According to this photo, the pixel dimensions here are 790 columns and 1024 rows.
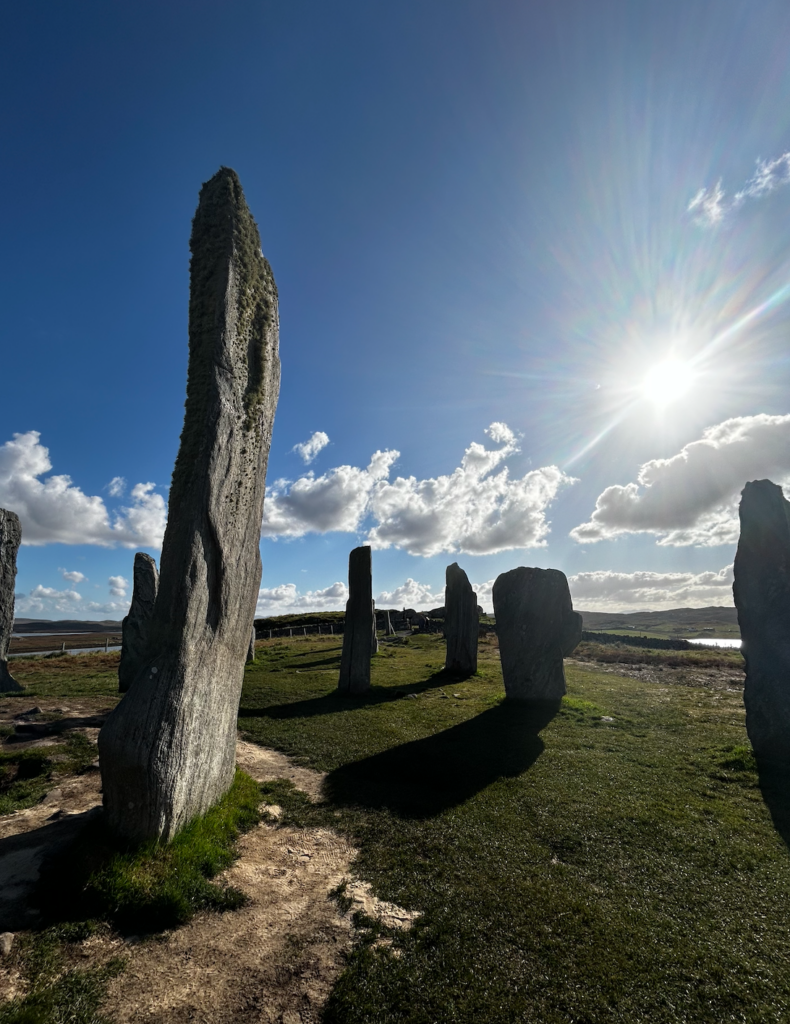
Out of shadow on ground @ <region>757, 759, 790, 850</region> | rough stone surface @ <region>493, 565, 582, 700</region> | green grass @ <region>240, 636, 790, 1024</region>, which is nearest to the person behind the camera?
green grass @ <region>240, 636, 790, 1024</region>

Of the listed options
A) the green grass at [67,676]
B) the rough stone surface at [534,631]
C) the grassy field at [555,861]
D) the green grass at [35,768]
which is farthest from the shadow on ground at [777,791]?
the green grass at [67,676]

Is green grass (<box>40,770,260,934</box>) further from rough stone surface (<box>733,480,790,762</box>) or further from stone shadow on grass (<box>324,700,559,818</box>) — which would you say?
rough stone surface (<box>733,480,790,762</box>)

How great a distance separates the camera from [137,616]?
53.4ft

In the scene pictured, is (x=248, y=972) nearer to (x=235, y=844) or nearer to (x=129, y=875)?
(x=129, y=875)

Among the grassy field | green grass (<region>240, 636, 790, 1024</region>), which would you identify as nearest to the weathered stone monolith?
the grassy field

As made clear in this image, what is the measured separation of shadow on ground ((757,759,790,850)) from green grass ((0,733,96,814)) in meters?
9.83

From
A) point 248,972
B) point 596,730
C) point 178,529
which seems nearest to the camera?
point 248,972

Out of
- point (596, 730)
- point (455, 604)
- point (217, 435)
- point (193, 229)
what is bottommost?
point (596, 730)

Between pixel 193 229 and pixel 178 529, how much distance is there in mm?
5056

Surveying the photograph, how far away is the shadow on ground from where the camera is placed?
20.5 feet

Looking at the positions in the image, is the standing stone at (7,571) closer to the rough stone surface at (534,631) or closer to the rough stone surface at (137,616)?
the rough stone surface at (137,616)

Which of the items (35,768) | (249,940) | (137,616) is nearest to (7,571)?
(137,616)

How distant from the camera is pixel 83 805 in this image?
256 inches

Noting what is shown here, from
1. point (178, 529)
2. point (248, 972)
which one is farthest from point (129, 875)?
point (178, 529)
